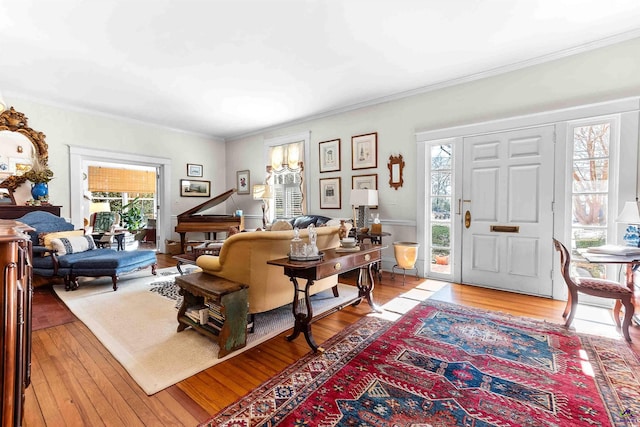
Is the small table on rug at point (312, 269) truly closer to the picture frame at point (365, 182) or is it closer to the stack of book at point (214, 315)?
the stack of book at point (214, 315)

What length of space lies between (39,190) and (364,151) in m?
5.55

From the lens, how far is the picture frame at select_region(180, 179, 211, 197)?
283 inches

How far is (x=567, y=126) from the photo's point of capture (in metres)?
3.54

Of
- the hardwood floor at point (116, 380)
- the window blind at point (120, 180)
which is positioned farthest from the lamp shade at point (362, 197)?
the window blind at point (120, 180)

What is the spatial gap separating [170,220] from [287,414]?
6352mm

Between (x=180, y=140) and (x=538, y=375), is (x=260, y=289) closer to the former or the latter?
(x=538, y=375)

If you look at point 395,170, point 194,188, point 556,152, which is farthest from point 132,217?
point 556,152

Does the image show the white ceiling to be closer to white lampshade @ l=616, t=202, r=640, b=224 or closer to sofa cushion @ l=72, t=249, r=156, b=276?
white lampshade @ l=616, t=202, r=640, b=224

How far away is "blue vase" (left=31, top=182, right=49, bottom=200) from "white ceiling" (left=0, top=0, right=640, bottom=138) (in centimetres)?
146

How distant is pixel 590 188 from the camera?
347cm

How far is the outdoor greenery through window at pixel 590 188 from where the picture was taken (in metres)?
3.40

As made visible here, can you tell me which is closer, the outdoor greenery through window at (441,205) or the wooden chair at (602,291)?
the wooden chair at (602,291)

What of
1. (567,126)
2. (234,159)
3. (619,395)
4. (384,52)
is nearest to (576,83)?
(567,126)

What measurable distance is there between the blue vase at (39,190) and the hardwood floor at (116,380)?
2853 mm
